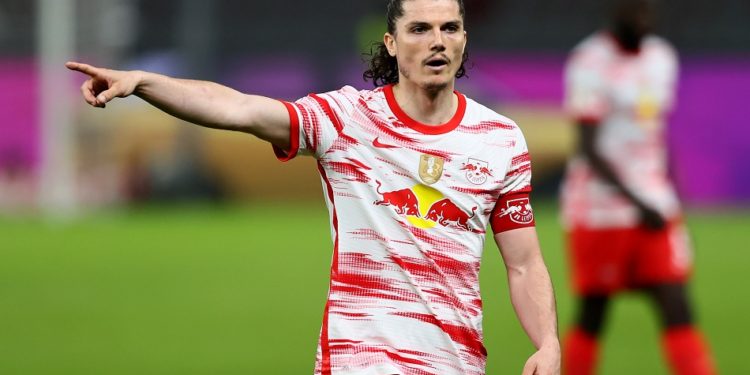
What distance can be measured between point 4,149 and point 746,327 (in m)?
15.5

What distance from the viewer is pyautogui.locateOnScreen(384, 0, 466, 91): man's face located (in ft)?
17.0

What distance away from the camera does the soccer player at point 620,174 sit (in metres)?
8.99

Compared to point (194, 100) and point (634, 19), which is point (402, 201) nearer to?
point (194, 100)

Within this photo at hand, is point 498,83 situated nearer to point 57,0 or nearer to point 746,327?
point 57,0

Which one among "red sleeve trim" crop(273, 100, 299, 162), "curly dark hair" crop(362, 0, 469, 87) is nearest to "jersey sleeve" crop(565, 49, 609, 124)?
"curly dark hair" crop(362, 0, 469, 87)

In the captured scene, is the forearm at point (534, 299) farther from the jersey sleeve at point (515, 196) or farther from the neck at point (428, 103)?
the neck at point (428, 103)

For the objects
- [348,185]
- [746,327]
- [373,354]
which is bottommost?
[746,327]

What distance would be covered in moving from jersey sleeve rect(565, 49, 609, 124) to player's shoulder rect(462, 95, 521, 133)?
12.2 ft

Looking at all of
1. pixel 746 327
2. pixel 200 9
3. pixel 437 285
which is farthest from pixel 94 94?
pixel 200 9

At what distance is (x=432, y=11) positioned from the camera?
524 cm

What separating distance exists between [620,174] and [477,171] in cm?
394

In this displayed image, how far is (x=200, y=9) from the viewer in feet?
97.9

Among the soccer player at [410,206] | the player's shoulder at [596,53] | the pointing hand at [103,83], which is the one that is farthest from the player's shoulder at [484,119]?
the player's shoulder at [596,53]

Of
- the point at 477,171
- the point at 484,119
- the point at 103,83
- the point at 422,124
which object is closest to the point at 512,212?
the point at 477,171
